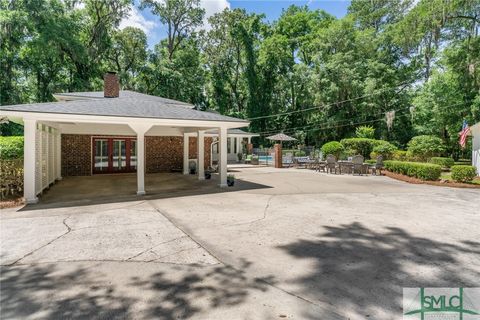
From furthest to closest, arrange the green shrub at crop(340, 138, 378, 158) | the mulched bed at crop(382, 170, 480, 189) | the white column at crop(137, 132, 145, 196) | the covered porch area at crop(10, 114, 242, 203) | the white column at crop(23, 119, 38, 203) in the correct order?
the green shrub at crop(340, 138, 378, 158) → the mulched bed at crop(382, 170, 480, 189) → the white column at crop(137, 132, 145, 196) → the covered porch area at crop(10, 114, 242, 203) → the white column at crop(23, 119, 38, 203)

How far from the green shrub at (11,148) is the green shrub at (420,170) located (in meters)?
16.3

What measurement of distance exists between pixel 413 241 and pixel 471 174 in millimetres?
10075

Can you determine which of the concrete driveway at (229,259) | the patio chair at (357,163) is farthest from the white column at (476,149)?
the concrete driveway at (229,259)

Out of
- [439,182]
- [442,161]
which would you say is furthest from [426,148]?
[439,182]

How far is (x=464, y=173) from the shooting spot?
12125 mm

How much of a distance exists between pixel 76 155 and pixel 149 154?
12.6ft

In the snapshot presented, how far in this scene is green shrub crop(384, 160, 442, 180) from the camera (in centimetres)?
1276

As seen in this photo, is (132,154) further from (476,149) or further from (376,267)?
(476,149)

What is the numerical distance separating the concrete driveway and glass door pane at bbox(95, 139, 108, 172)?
8.79m

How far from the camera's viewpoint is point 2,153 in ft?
28.8

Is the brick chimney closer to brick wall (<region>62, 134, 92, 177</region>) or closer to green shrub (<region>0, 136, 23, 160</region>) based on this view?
brick wall (<region>62, 134, 92, 177</region>)

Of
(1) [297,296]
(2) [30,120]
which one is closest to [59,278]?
(1) [297,296]

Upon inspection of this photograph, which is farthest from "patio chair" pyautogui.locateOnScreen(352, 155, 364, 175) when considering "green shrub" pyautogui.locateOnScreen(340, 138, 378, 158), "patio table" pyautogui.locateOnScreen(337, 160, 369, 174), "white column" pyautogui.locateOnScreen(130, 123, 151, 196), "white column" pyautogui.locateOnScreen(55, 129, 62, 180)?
"white column" pyautogui.locateOnScreen(55, 129, 62, 180)

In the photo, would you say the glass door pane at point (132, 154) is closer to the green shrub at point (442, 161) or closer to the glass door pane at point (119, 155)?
the glass door pane at point (119, 155)
